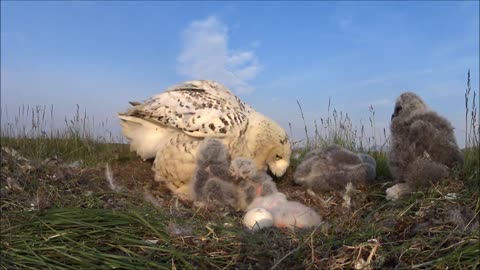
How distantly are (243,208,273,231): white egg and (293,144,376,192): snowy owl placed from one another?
3.80ft

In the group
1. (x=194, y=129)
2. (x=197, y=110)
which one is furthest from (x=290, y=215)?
(x=197, y=110)

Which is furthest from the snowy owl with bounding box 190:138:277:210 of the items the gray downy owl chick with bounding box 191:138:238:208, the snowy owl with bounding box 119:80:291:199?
the snowy owl with bounding box 119:80:291:199

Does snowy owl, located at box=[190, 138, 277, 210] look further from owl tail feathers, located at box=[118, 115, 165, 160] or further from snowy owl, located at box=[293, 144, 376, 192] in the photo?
owl tail feathers, located at box=[118, 115, 165, 160]

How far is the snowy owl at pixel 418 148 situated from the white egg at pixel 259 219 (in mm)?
992

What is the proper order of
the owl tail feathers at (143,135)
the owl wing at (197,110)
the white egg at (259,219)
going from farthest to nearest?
the owl tail feathers at (143,135) < the owl wing at (197,110) < the white egg at (259,219)

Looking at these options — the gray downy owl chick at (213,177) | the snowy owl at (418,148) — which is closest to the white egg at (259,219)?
the gray downy owl chick at (213,177)

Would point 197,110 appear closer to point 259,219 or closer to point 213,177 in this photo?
point 213,177

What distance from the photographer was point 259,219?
3.19 m

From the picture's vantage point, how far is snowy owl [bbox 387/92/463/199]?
142 inches

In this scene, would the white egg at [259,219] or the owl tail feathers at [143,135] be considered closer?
the white egg at [259,219]

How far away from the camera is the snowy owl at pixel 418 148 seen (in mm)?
3602

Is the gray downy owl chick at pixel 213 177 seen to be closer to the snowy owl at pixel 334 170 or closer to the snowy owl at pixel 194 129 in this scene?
the snowy owl at pixel 194 129

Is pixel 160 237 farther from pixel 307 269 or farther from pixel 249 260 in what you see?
pixel 307 269

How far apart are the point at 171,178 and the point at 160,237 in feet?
6.57
